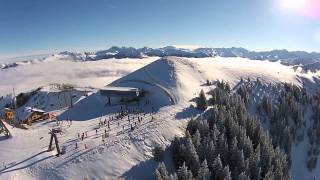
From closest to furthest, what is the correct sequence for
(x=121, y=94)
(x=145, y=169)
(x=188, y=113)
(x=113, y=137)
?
1. (x=145, y=169)
2. (x=113, y=137)
3. (x=188, y=113)
4. (x=121, y=94)

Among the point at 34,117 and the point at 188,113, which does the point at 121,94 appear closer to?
the point at 188,113

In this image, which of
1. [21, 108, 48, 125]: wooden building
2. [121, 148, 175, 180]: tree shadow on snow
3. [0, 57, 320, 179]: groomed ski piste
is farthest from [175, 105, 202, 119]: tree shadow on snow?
[21, 108, 48, 125]: wooden building

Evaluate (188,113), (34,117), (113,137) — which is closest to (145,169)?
(113,137)

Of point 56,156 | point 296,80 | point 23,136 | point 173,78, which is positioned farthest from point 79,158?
point 296,80

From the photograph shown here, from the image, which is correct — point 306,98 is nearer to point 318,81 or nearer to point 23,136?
point 318,81

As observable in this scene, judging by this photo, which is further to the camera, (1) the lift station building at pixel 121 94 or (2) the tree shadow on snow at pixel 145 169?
(1) the lift station building at pixel 121 94

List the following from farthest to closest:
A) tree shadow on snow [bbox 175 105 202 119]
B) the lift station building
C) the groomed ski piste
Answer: the lift station building
tree shadow on snow [bbox 175 105 202 119]
the groomed ski piste

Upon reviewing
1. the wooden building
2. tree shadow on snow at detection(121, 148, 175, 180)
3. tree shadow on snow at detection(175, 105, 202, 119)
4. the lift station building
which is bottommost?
tree shadow on snow at detection(121, 148, 175, 180)

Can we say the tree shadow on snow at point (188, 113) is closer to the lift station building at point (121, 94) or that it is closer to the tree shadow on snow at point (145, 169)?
the lift station building at point (121, 94)

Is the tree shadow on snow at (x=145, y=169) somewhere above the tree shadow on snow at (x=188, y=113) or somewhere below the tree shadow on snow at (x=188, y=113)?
below

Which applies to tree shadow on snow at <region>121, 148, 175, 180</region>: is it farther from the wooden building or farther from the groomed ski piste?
the wooden building

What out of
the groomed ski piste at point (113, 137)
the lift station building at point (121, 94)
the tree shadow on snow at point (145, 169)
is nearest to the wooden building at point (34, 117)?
the groomed ski piste at point (113, 137)
